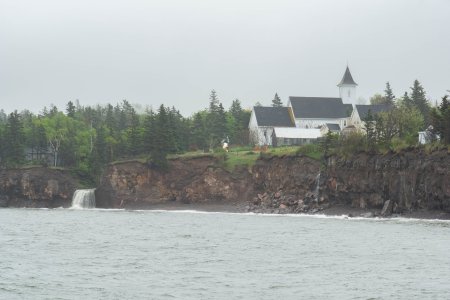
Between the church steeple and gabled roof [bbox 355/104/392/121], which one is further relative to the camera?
the church steeple

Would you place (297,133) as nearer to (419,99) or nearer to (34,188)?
(419,99)

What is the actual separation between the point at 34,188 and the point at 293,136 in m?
55.3

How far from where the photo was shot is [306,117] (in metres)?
167

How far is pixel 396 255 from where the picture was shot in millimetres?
52000

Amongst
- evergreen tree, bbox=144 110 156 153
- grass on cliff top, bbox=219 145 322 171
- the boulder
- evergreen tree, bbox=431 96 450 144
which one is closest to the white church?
Result: grass on cliff top, bbox=219 145 322 171

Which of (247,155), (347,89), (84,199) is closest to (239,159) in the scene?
(247,155)

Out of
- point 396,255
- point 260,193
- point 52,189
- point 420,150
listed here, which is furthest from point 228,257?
point 52,189

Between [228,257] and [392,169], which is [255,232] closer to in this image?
[228,257]

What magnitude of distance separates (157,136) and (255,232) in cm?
6217

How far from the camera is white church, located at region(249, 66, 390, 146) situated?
512 ft

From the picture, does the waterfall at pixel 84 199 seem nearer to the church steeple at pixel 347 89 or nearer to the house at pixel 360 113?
the house at pixel 360 113

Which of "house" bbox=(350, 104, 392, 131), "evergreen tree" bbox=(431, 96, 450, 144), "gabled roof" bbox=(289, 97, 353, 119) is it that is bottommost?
"evergreen tree" bbox=(431, 96, 450, 144)

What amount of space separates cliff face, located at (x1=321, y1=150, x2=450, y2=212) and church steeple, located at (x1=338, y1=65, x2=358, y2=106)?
69.2 m

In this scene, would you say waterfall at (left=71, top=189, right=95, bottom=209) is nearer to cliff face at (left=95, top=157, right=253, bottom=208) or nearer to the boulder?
cliff face at (left=95, top=157, right=253, bottom=208)
